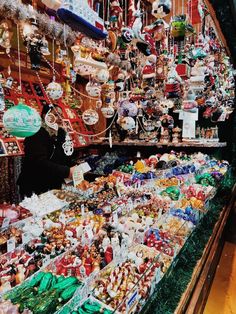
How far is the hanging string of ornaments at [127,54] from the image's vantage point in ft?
4.11

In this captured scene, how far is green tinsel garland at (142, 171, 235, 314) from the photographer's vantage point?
3.80 ft

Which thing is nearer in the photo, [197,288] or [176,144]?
[197,288]

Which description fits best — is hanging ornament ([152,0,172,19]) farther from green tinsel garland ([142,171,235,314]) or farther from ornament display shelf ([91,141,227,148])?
ornament display shelf ([91,141,227,148])

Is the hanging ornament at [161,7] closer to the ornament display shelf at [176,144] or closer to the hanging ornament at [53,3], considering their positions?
the hanging ornament at [53,3]

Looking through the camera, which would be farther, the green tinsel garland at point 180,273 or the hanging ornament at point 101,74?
the hanging ornament at point 101,74

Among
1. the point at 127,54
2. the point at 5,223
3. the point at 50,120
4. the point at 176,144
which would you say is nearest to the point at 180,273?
the point at 5,223

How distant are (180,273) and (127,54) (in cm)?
162

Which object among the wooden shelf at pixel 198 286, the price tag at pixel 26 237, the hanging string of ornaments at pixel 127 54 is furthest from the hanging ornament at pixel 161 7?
the wooden shelf at pixel 198 286

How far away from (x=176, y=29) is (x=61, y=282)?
1.85 metres

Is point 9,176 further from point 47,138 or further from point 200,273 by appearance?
point 200,273

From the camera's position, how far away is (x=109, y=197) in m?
1.93

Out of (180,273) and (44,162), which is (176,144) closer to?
(44,162)

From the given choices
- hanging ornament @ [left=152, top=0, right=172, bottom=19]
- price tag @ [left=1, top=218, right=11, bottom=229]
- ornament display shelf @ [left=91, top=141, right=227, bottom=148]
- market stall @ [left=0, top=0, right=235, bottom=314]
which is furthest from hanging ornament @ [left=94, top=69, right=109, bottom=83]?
ornament display shelf @ [left=91, top=141, right=227, bottom=148]

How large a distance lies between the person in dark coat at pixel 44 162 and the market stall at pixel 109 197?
3 cm
